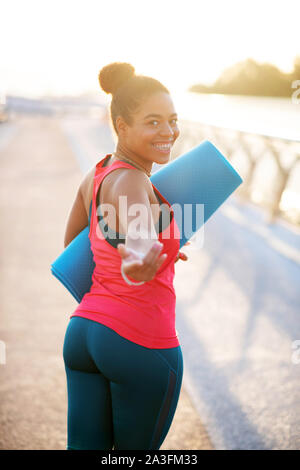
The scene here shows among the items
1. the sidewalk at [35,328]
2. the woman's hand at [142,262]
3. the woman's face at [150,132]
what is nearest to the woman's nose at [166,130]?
the woman's face at [150,132]

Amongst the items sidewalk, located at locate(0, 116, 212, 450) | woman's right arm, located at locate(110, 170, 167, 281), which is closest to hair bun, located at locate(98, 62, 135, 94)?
woman's right arm, located at locate(110, 170, 167, 281)

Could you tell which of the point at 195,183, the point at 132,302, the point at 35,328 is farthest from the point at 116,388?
the point at 35,328

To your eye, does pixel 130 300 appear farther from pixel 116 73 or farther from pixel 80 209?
pixel 116 73

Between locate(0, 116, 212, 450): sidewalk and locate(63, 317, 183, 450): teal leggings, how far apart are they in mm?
886

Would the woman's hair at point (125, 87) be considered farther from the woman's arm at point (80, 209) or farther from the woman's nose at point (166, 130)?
the woman's arm at point (80, 209)

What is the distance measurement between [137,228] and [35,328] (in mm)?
2412

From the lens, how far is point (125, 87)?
1.16 meters

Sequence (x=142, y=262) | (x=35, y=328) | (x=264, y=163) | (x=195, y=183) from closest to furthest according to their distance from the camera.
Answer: (x=142, y=262) → (x=195, y=183) → (x=35, y=328) → (x=264, y=163)

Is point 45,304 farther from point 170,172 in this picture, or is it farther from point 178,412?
point 170,172

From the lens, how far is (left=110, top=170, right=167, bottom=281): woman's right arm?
2.72 feet

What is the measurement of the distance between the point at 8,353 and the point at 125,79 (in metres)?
2.28

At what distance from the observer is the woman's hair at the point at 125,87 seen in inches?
44.2

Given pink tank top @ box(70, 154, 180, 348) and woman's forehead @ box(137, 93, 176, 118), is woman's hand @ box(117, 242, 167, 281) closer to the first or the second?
pink tank top @ box(70, 154, 180, 348)
